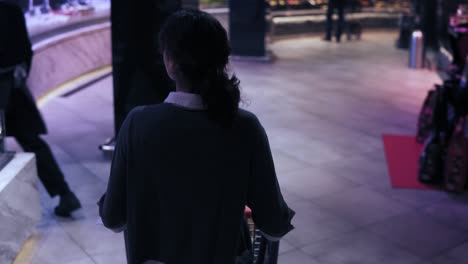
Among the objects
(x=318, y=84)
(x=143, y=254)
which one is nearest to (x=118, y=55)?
(x=143, y=254)

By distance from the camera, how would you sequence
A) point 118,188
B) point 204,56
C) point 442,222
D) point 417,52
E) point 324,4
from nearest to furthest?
point 204,56, point 118,188, point 442,222, point 417,52, point 324,4

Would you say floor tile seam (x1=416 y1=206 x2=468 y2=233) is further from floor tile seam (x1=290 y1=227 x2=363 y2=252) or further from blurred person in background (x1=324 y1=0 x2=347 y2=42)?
blurred person in background (x1=324 y1=0 x2=347 y2=42)

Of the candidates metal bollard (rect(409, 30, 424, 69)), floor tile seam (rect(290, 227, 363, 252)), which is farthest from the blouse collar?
metal bollard (rect(409, 30, 424, 69))

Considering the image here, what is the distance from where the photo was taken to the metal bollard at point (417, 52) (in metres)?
10.5

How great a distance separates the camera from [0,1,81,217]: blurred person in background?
3777 mm

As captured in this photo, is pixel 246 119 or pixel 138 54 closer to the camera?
pixel 246 119

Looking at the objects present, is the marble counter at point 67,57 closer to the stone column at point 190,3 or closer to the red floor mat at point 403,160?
the stone column at point 190,3

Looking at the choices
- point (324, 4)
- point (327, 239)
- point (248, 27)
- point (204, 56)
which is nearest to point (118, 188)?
point (204, 56)

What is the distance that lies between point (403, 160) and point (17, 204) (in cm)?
358

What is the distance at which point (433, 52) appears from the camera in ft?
41.9

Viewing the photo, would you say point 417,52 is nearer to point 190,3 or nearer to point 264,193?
point 190,3

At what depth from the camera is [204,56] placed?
1.50m

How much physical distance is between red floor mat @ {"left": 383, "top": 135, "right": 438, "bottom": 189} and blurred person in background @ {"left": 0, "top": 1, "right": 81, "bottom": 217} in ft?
8.72

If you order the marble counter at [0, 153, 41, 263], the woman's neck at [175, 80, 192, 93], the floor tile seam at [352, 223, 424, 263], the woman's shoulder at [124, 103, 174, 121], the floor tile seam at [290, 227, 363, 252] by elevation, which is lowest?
the floor tile seam at [352, 223, 424, 263]
